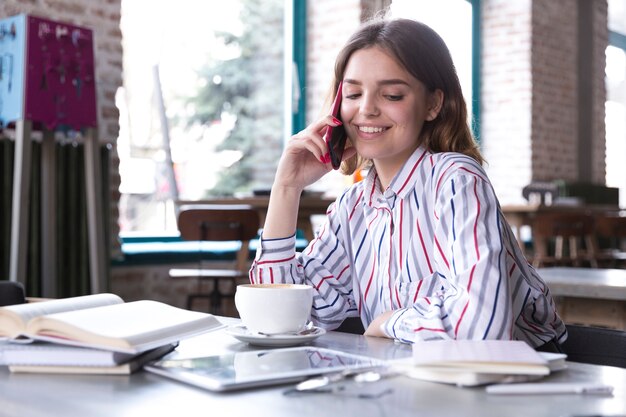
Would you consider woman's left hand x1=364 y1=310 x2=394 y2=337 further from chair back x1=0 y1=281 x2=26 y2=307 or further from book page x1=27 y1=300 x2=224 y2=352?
chair back x1=0 y1=281 x2=26 y2=307

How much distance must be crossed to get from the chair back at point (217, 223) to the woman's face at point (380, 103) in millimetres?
2754

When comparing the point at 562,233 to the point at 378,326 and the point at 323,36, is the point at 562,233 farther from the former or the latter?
the point at 378,326

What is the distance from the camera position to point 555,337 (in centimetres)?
133

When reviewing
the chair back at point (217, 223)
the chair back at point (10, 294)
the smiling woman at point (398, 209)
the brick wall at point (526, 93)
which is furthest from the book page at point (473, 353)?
the brick wall at point (526, 93)

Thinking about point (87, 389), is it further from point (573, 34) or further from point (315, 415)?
point (573, 34)

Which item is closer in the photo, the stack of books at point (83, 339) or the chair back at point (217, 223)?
the stack of books at point (83, 339)

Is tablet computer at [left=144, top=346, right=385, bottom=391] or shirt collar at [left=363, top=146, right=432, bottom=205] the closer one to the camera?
tablet computer at [left=144, top=346, right=385, bottom=391]

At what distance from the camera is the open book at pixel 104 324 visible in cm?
87

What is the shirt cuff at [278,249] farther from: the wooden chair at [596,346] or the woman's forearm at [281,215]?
the wooden chair at [596,346]

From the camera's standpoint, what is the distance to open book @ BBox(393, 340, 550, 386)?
80 cm

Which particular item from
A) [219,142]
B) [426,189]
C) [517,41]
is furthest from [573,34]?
[426,189]

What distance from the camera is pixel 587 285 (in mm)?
2211

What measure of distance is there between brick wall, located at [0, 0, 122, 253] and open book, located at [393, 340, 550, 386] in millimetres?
3878

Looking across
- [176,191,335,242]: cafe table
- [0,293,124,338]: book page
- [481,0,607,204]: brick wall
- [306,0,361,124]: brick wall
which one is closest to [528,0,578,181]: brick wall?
[481,0,607,204]: brick wall
